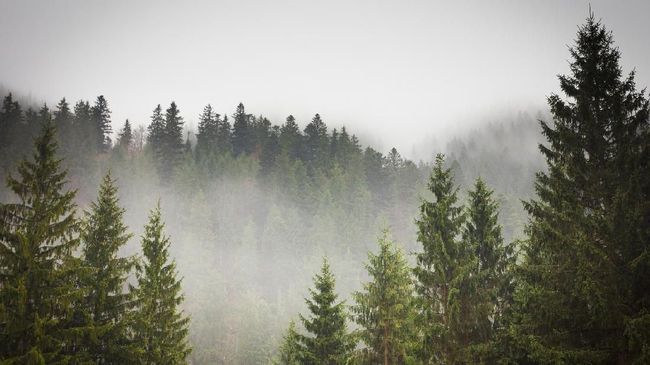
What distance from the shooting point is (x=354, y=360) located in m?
17.2

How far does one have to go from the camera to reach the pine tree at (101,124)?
78825mm

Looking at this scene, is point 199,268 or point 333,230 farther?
point 333,230

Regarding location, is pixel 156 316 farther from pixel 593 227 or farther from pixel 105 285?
pixel 593 227

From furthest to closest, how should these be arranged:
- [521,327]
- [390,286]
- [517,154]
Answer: [517,154]
[390,286]
[521,327]

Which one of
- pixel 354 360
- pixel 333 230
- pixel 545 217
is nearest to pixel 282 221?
pixel 333 230

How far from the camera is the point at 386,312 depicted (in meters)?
17.8

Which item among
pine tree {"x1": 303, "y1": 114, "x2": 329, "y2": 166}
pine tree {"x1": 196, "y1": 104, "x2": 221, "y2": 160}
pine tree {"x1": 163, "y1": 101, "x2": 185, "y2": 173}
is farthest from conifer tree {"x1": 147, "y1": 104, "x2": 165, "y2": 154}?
pine tree {"x1": 303, "y1": 114, "x2": 329, "y2": 166}

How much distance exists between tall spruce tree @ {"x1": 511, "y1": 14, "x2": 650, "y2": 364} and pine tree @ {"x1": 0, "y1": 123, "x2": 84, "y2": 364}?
1634 cm

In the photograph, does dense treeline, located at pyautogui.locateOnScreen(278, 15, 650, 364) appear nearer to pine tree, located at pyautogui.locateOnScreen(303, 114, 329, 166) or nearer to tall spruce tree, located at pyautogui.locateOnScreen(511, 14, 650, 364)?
tall spruce tree, located at pyautogui.locateOnScreen(511, 14, 650, 364)

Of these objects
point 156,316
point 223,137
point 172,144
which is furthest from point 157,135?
point 156,316

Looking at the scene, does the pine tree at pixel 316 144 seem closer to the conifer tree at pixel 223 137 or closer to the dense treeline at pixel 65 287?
the conifer tree at pixel 223 137

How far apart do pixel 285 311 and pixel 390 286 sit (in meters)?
37.3

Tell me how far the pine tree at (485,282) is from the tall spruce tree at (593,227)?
205 centimetres

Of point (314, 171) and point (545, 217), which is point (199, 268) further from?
point (545, 217)
